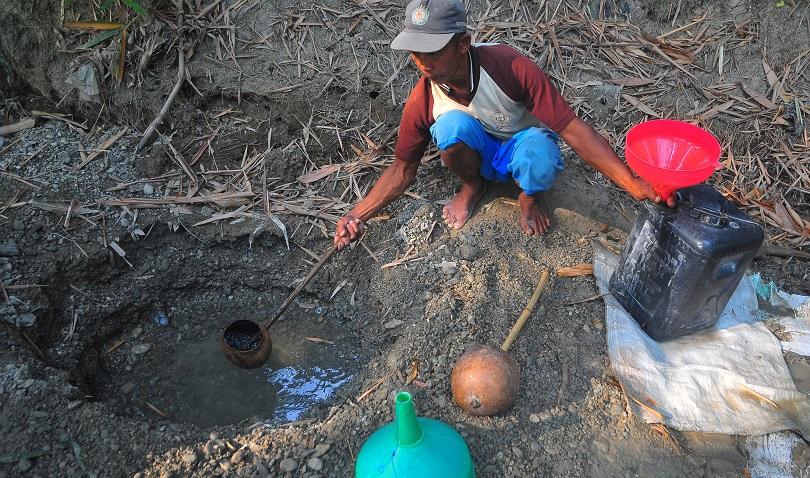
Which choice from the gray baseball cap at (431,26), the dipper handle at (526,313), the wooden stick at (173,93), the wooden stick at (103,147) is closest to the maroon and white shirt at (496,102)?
the gray baseball cap at (431,26)

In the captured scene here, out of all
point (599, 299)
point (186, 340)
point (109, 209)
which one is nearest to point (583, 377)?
point (599, 299)

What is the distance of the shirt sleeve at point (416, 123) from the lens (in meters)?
2.83

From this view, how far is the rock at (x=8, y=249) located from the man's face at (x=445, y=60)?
7.79 ft

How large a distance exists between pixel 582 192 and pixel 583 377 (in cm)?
132

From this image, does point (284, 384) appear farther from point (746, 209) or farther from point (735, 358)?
point (746, 209)

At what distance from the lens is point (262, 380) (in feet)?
9.53

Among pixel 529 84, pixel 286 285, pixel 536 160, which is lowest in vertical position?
pixel 286 285

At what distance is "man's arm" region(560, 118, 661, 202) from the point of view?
8.00 ft

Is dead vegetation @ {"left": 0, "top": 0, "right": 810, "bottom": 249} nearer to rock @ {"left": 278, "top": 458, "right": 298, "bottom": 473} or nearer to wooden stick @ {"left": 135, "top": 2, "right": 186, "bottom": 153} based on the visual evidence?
wooden stick @ {"left": 135, "top": 2, "right": 186, "bottom": 153}

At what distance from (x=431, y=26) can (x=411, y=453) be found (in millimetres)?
1658

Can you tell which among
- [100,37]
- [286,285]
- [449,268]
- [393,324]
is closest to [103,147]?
[100,37]

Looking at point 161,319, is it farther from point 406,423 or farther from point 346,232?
point 406,423

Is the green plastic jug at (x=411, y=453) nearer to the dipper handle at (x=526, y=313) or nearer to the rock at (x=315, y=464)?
the rock at (x=315, y=464)

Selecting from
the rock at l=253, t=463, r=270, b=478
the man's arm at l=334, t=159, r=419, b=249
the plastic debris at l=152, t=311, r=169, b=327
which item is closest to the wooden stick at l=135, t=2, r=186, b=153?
the plastic debris at l=152, t=311, r=169, b=327
